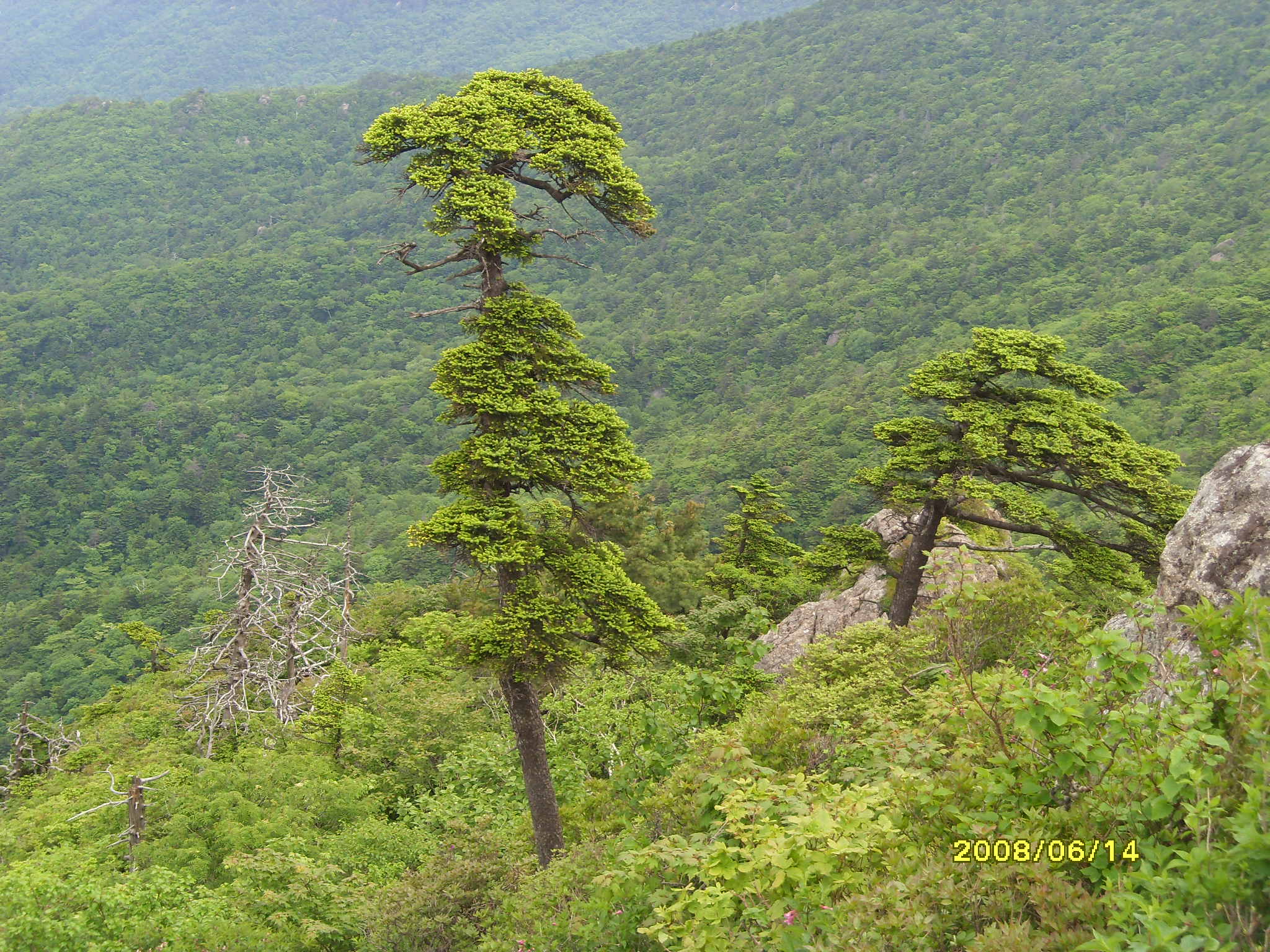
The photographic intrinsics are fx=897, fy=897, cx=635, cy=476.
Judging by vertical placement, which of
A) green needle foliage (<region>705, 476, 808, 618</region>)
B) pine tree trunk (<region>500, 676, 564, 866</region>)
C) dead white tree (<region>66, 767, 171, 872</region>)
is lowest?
green needle foliage (<region>705, 476, 808, 618</region>)

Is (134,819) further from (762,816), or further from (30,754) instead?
(30,754)

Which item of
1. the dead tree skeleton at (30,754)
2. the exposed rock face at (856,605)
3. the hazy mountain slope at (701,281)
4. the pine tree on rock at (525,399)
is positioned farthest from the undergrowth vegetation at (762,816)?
the hazy mountain slope at (701,281)

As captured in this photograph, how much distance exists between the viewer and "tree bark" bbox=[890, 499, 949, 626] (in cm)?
1576

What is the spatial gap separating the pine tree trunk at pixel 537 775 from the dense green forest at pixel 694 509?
21.3 inches

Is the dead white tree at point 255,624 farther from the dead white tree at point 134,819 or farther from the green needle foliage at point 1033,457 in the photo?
the green needle foliage at point 1033,457

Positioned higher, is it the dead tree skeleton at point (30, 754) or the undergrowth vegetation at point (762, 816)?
the undergrowth vegetation at point (762, 816)

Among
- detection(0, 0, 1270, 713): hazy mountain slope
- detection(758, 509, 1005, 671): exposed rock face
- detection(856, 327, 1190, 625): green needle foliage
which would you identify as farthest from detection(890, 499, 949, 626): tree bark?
detection(0, 0, 1270, 713): hazy mountain slope

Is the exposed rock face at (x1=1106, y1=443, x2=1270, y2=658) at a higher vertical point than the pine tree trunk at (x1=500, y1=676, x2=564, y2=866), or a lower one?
higher

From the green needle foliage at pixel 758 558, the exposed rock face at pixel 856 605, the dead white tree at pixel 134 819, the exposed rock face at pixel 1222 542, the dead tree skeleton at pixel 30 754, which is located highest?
the exposed rock face at pixel 1222 542
